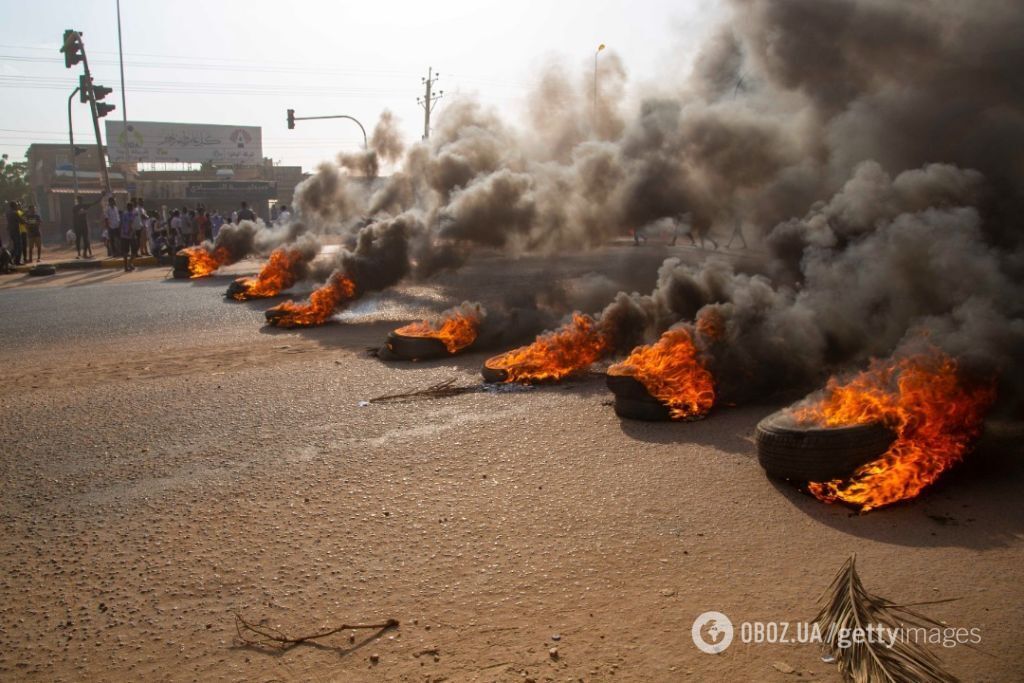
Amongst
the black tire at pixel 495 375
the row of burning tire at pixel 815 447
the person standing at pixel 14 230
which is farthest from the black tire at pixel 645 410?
the person standing at pixel 14 230

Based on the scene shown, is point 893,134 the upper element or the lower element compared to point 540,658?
upper

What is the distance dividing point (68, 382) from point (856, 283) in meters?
8.56

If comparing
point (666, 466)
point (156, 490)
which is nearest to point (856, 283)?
point (666, 466)

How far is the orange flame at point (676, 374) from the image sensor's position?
6.74m

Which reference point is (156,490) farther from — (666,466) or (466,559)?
(666,466)

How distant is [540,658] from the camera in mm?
3369

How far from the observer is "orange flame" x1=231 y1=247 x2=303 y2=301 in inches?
633

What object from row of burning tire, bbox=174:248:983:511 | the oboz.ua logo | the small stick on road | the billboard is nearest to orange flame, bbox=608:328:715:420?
row of burning tire, bbox=174:248:983:511

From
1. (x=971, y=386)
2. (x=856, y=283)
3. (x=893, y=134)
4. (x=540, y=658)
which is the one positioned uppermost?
(x=893, y=134)

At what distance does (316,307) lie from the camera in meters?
12.7

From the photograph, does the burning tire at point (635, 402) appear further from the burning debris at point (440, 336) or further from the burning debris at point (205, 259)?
the burning debris at point (205, 259)

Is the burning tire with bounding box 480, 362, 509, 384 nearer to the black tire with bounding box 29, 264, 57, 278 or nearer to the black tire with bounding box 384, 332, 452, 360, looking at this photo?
the black tire with bounding box 384, 332, 452, 360

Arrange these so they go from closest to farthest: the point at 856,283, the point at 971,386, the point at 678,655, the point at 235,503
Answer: the point at 678,655
the point at 235,503
the point at 971,386
the point at 856,283
